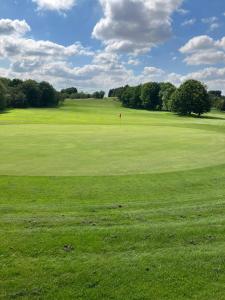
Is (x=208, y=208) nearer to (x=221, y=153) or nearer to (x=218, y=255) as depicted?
(x=218, y=255)

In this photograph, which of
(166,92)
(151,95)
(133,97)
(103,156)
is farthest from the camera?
(133,97)

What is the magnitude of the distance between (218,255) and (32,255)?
11.6ft

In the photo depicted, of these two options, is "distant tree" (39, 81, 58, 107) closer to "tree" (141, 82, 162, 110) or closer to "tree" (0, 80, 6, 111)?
"tree" (0, 80, 6, 111)

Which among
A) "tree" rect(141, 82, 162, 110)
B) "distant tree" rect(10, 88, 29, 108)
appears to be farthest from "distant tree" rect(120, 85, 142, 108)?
"distant tree" rect(10, 88, 29, 108)

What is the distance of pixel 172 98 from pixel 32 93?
156ft

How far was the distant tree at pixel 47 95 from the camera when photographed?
131250 millimetres

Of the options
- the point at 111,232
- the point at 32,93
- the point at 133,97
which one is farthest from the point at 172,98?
the point at 111,232

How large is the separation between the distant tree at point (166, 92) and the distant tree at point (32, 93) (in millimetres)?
37716

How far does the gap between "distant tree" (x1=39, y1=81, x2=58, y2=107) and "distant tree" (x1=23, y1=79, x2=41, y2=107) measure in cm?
220

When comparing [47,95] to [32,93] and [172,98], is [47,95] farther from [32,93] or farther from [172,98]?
[172,98]

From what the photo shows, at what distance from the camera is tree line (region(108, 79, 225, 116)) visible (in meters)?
97.4

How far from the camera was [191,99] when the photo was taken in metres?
97.1

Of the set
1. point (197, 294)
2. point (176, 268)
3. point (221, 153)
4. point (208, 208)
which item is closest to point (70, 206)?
point (208, 208)

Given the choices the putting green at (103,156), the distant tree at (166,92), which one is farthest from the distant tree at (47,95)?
the putting green at (103,156)
